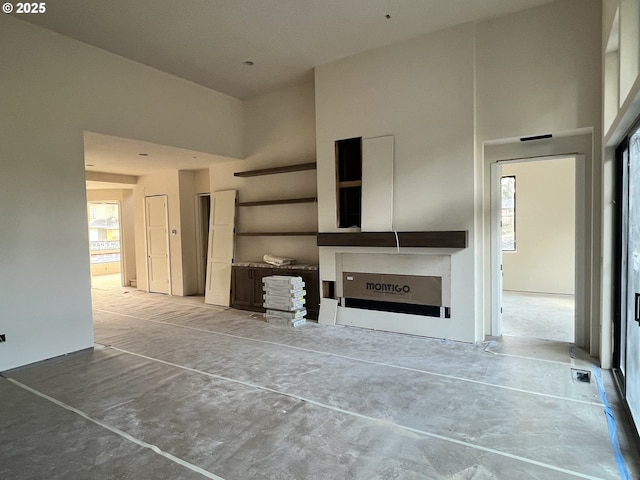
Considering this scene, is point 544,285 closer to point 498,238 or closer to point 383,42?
point 498,238

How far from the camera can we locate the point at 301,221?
667cm

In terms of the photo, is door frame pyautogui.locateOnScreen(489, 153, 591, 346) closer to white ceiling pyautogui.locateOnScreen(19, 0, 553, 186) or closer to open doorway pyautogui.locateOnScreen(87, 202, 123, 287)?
white ceiling pyautogui.locateOnScreen(19, 0, 553, 186)

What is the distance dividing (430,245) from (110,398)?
372 cm

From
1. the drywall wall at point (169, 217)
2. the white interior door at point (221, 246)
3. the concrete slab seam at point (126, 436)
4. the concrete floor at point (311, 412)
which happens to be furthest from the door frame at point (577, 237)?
the drywall wall at point (169, 217)

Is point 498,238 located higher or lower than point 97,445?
higher

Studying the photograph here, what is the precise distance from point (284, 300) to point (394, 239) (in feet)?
6.41

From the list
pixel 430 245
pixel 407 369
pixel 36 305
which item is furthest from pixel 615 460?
pixel 36 305

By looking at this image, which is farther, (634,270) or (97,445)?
(634,270)

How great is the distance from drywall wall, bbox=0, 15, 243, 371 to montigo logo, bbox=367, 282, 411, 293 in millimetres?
3674

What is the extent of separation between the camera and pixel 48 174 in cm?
443

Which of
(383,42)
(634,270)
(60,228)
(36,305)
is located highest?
(383,42)

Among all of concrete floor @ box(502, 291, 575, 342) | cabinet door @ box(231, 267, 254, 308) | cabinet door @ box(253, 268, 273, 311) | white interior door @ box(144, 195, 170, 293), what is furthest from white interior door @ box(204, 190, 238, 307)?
concrete floor @ box(502, 291, 575, 342)

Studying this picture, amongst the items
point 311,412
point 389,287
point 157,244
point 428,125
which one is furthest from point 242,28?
point 157,244

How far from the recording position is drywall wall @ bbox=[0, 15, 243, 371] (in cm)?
414
